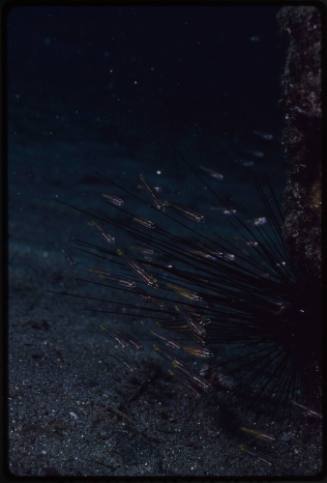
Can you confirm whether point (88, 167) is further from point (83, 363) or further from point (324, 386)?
point (324, 386)

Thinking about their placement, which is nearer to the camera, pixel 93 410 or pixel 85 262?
pixel 93 410

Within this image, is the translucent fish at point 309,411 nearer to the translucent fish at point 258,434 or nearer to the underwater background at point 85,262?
the underwater background at point 85,262

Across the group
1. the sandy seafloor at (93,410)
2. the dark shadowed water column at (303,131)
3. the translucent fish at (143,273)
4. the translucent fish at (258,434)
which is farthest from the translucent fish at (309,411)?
the translucent fish at (143,273)

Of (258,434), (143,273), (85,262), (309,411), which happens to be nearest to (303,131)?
(143,273)

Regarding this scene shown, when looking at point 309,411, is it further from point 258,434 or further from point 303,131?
point 303,131

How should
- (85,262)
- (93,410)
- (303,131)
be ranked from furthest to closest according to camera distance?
(85,262) → (93,410) → (303,131)

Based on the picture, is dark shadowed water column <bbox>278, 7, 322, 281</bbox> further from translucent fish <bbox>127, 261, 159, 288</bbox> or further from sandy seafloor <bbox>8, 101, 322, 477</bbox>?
sandy seafloor <bbox>8, 101, 322, 477</bbox>

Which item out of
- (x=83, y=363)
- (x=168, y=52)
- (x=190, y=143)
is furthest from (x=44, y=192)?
(x=168, y=52)
